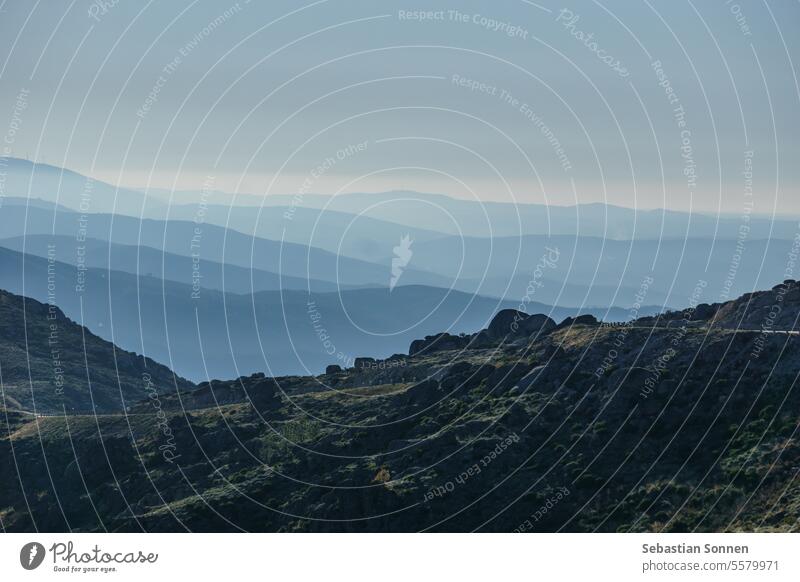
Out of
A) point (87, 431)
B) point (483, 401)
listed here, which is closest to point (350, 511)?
point (483, 401)

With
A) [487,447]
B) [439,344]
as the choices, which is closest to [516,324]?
[439,344]

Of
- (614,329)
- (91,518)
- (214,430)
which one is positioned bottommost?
(91,518)

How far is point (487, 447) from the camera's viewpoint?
141 meters

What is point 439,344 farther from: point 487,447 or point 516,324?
point 487,447

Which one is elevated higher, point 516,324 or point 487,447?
point 516,324

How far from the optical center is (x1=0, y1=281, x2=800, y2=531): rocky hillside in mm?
127375

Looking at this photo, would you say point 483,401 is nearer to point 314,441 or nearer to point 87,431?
point 314,441

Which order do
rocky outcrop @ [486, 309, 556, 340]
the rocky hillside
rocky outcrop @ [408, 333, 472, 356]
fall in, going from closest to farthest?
the rocky hillside → rocky outcrop @ [486, 309, 556, 340] → rocky outcrop @ [408, 333, 472, 356]

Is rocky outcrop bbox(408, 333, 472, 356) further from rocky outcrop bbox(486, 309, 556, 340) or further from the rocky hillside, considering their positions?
the rocky hillside

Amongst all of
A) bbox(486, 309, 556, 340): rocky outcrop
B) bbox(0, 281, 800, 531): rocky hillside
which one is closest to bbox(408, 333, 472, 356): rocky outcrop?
bbox(486, 309, 556, 340): rocky outcrop

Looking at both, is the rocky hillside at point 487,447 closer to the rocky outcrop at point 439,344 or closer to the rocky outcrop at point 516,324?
the rocky outcrop at point 516,324

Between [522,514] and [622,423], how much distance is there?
58.6 feet
